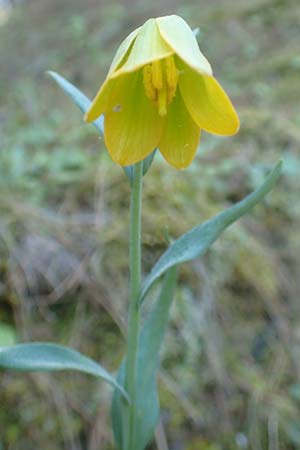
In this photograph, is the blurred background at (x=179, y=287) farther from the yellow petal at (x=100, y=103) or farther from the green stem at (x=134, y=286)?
the yellow petal at (x=100, y=103)

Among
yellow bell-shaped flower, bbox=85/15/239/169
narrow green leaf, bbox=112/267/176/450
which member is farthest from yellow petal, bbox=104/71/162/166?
narrow green leaf, bbox=112/267/176/450

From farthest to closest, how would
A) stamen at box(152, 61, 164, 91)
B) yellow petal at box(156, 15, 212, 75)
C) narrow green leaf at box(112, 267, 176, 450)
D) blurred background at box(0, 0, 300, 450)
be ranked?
blurred background at box(0, 0, 300, 450) → narrow green leaf at box(112, 267, 176, 450) → stamen at box(152, 61, 164, 91) → yellow petal at box(156, 15, 212, 75)

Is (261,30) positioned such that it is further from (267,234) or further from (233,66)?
(267,234)

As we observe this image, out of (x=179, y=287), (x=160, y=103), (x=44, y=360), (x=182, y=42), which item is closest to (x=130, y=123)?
(x=160, y=103)

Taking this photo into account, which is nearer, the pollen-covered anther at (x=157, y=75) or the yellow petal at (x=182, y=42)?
the yellow petal at (x=182, y=42)

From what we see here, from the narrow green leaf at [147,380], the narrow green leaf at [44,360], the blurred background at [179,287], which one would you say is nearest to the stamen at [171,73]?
the narrow green leaf at [147,380]

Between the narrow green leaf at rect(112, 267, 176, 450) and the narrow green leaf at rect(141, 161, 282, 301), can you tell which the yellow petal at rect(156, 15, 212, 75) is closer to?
the narrow green leaf at rect(141, 161, 282, 301)

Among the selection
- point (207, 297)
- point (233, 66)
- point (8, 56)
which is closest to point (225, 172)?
point (207, 297)

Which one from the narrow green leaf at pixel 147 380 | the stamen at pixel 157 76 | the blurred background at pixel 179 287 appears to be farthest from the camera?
the blurred background at pixel 179 287
